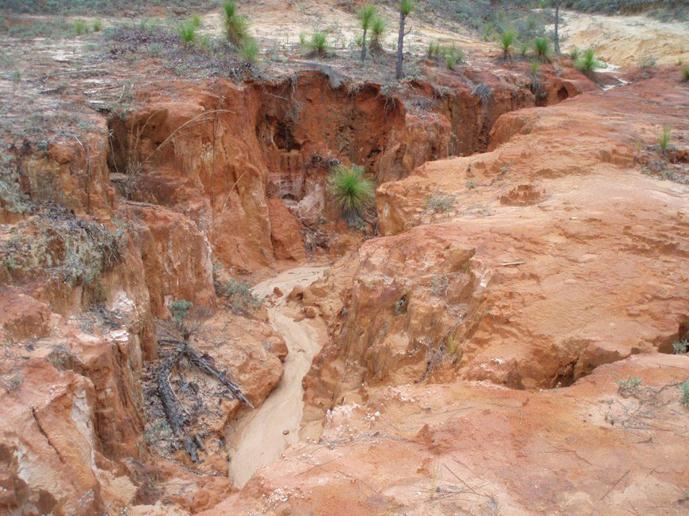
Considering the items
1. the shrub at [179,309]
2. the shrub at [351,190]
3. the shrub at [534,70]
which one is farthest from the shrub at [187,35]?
the shrub at [534,70]

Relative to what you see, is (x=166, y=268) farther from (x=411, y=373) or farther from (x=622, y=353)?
(x=622, y=353)

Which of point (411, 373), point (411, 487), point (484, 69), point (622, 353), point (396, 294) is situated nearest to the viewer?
point (411, 487)

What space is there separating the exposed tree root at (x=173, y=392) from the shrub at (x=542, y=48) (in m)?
13.8

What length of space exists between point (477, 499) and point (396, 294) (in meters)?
3.40

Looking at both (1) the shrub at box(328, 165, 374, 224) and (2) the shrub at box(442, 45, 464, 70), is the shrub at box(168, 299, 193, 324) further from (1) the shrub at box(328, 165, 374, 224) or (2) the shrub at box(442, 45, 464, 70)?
(2) the shrub at box(442, 45, 464, 70)

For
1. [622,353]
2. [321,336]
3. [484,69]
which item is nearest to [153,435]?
[321,336]

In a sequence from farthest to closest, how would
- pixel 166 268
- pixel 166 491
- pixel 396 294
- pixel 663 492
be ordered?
1. pixel 166 268
2. pixel 396 294
3. pixel 166 491
4. pixel 663 492

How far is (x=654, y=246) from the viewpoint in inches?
265

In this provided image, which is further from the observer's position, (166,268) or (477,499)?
(166,268)

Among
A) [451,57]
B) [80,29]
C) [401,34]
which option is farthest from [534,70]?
[80,29]

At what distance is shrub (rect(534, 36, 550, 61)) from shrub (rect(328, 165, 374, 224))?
7.95 meters

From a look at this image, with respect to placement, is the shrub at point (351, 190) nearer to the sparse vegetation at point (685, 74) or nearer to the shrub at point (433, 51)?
the shrub at point (433, 51)

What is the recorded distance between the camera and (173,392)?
727 cm

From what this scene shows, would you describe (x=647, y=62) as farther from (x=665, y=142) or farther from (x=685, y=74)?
(x=665, y=142)
